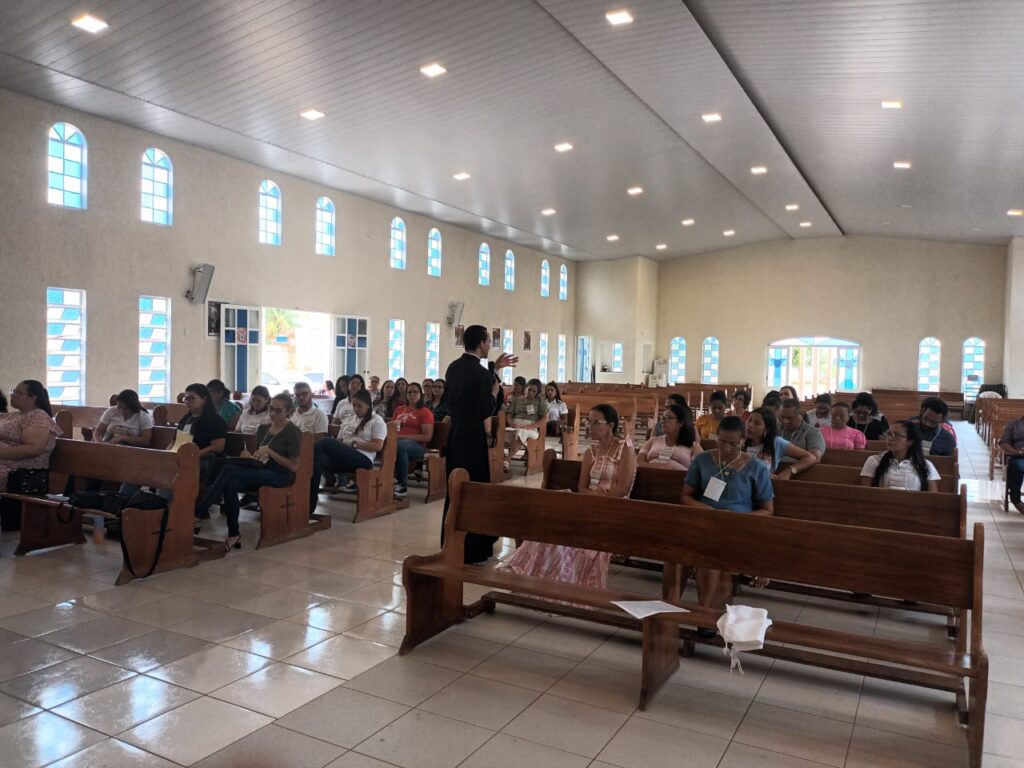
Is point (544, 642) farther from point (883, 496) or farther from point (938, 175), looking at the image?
point (938, 175)

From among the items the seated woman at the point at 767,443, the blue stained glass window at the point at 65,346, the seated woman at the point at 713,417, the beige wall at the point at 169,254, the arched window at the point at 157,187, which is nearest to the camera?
the seated woman at the point at 767,443

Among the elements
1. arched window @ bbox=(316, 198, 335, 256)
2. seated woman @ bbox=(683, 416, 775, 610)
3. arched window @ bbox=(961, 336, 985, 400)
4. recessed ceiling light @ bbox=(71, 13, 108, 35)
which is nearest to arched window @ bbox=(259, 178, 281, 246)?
arched window @ bbox=(316, 198, 335, 256)

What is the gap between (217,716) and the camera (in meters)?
2.85

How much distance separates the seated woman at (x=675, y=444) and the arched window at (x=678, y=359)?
62.6 feet

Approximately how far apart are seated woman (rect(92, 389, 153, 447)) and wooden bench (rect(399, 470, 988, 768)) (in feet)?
11.8

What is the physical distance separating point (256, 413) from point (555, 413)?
4.27 meters

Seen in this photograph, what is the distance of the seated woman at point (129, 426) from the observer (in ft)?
20.0

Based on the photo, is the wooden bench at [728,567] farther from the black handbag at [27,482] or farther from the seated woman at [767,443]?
the black handbag at [27,482]

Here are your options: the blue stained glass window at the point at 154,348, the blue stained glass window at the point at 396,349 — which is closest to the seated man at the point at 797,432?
the blue stained glass window at the point at 154,348

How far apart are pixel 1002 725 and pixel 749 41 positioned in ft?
23.1

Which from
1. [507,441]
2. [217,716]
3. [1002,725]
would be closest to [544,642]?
[217,716]

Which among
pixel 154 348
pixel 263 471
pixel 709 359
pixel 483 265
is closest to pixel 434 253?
pixel 483 265

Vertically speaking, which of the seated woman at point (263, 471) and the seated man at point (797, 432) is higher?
the seated man at point (797, 432)

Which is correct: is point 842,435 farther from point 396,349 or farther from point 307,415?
point 396,349
